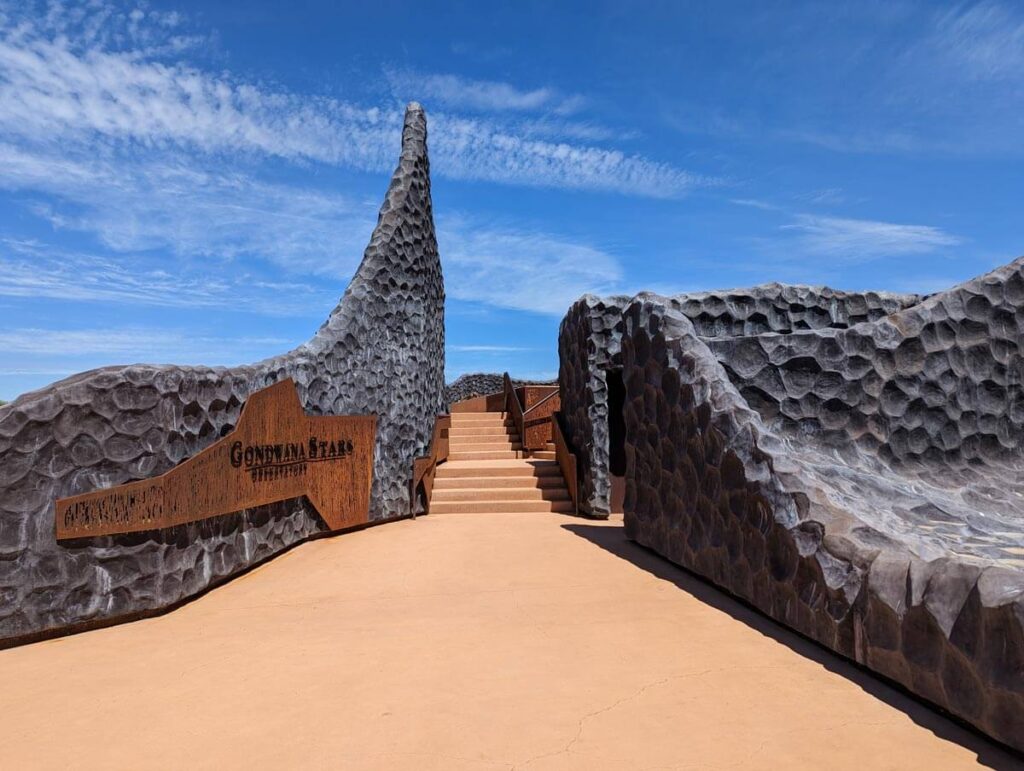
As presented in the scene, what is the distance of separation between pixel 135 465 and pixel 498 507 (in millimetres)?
6029

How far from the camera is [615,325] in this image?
380 inches

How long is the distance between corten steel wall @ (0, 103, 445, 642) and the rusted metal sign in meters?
0.10

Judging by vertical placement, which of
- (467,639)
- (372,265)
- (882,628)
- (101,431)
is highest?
(372,265)

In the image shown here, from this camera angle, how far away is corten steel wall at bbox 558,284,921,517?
8273 mm

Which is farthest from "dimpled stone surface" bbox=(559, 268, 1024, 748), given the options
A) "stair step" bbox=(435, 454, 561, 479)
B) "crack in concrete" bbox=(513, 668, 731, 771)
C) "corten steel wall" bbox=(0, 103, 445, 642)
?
"stair step" bbox=(435, 454, 561, 479)

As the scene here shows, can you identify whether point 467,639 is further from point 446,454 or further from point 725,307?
point 446,454

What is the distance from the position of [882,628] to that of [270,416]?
5.53 metres

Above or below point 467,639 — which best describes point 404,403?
above

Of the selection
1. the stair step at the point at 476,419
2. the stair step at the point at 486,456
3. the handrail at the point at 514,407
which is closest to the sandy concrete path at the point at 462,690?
the stair step at the point at 486,456

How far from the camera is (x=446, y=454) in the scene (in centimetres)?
1253

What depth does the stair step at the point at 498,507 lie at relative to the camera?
1023 cm

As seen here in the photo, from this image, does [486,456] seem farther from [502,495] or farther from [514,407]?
[502,495]

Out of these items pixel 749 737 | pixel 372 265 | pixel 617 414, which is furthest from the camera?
pixel 617 414

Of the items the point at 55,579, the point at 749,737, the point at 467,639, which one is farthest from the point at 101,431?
the point at 749,737
